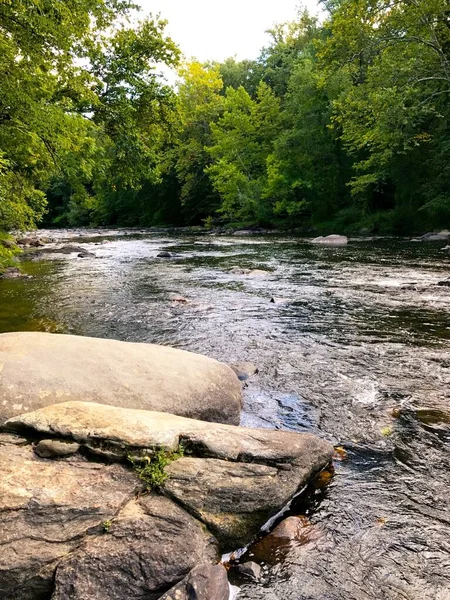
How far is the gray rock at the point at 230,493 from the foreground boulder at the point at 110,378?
1.16m

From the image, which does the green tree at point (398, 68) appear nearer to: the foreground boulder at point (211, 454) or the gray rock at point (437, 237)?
the gray rock at point (437, 237)

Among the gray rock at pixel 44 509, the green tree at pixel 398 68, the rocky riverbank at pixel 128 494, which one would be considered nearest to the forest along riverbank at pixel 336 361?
the rocky riverbank at pixel 128 494

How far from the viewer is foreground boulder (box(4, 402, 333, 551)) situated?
277 centimetres

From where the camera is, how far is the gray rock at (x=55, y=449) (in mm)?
2955

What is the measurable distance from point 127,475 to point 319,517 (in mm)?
1347

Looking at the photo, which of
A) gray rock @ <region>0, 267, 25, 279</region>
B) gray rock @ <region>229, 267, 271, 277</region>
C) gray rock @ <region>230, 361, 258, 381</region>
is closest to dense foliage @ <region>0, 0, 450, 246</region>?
gray rock @ <region>0, 267, 25, 279</region>

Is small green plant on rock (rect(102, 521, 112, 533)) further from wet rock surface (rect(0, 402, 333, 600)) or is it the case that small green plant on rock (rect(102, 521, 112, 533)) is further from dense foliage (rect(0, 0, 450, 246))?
dense foliage (rect(0, 0, 450, 246))

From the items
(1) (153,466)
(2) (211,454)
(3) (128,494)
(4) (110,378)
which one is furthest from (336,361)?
(3) (128,494)

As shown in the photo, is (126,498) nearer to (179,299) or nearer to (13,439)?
(13,439)

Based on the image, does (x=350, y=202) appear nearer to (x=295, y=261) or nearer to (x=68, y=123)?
(x=295, y=261)

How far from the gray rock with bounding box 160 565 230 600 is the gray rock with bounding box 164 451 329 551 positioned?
302mm

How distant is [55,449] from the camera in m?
2.96

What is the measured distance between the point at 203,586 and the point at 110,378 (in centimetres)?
231

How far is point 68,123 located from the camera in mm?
8641
